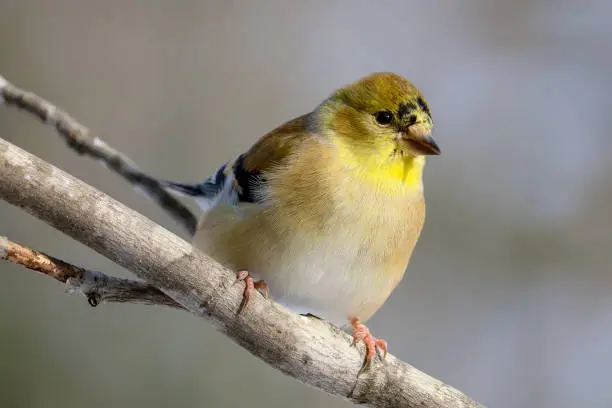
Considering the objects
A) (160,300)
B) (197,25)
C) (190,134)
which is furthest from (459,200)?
(160,300)

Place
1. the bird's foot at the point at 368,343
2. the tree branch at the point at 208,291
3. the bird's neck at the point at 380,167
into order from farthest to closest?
the bird's neck at the point at 380,167, the bird's foot at the point at 368,343, the tree branch at the point at 208,291

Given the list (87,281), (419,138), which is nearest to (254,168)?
(419,138)

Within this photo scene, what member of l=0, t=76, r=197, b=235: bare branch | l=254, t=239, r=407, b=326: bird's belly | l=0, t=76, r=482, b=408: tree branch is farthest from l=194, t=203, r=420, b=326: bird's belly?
l=0, t=76, r=197, b=235: bare branch

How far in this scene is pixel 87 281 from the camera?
1.11 metres

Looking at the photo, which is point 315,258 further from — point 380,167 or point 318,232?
point 380,167

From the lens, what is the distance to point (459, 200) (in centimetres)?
246

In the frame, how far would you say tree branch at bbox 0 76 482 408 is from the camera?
98cm

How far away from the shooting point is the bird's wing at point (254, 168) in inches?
55.9

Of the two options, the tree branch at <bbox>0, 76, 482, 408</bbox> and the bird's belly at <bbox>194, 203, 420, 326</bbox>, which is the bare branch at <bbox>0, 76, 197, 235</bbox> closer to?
the bird's belly at <bbox>194, 203, 420, 326</bbox>

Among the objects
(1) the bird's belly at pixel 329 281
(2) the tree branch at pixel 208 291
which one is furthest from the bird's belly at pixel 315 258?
(2) the tree branch at pixel 208 291

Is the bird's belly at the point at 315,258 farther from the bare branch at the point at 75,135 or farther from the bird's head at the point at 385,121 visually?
the bare branch at the point at 75,135

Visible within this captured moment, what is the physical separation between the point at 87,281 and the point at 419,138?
630 millimetres

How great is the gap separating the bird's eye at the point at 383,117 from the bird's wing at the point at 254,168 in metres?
0.15

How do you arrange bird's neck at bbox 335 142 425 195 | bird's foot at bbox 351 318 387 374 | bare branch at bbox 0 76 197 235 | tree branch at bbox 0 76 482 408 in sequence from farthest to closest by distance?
bare branch at bbox 0 76 197 235 < bird's neck at bbox 335 142 425 195 < bird's foot at bbox 351 318 387 374 < tree branch at bbox 0 76 482 408
